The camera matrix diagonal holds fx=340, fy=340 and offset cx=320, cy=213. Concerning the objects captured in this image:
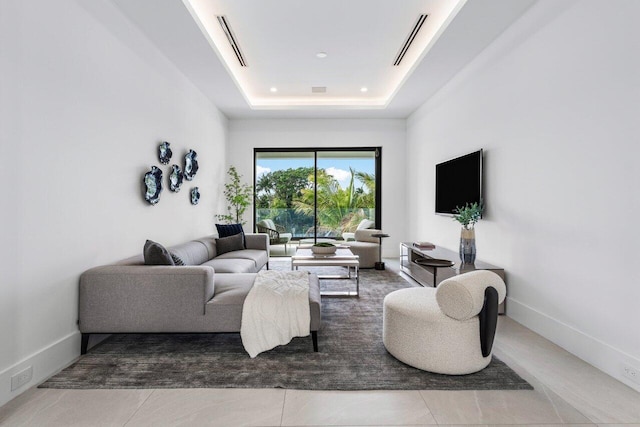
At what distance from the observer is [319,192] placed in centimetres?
740

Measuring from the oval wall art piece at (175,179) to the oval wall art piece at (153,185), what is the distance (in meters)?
0.39

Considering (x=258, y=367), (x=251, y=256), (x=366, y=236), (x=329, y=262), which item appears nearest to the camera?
(x=258, y=367)

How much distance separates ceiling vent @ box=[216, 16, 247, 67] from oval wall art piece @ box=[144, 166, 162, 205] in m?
1.74

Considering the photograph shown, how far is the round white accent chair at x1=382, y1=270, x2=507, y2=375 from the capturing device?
2.18 metres

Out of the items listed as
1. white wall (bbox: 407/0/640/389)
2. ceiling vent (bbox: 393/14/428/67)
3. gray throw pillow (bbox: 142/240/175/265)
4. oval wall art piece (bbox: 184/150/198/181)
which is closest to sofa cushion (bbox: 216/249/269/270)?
oval wall art piece (bbox: 184/150/198/181)

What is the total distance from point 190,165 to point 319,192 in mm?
3164

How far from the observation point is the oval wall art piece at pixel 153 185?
141 inches

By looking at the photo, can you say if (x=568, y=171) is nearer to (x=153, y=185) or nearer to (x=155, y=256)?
(x=155, y=256)

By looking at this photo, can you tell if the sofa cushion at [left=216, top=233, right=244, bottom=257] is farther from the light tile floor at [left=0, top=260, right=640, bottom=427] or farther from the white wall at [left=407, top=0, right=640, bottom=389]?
the white wall at [left=407, top=0, right=640, bottom=389]

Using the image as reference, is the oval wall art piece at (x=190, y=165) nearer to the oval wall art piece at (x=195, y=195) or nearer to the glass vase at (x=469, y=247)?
the oval wall art piece at (x=195, y=195)

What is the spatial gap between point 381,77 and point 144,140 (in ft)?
12.0

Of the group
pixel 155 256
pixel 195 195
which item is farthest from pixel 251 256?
pixel 155 256

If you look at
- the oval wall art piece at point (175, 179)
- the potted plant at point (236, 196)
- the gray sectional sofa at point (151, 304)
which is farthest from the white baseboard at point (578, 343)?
the potted plant at point (236, 196)

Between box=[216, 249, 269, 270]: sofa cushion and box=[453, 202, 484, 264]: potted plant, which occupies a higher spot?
box=[453, 202, 484, 264]: potted plant
